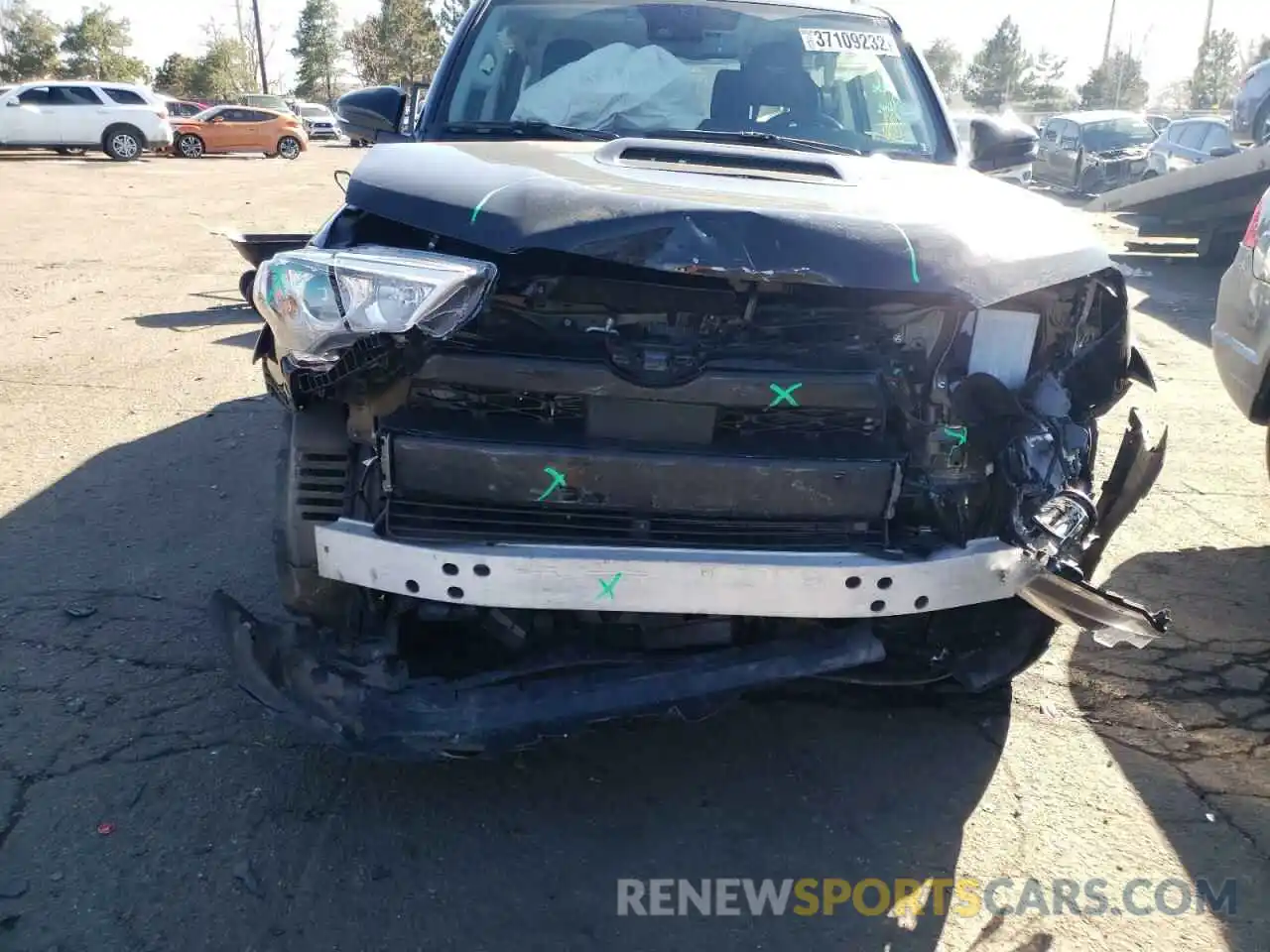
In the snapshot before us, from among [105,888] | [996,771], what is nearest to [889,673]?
[996,771]

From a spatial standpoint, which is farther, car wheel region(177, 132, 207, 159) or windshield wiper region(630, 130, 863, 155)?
car wheel region(177, 132, 207, 159)

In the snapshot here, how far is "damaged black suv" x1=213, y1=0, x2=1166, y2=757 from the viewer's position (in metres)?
2.24

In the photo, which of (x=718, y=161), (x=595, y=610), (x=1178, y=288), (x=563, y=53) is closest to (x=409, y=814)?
(x=595, y=610)

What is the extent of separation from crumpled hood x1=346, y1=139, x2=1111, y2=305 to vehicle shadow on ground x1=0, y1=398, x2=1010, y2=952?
1.25 m

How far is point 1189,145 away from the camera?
17859 millimetres

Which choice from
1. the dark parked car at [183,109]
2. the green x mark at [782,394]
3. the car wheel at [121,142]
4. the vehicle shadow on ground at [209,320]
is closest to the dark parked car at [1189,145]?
the vehicle shadow on ground at [209,320]

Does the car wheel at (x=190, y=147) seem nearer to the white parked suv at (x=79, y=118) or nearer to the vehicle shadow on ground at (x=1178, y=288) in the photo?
the white parked suv at (x=79, y=118)

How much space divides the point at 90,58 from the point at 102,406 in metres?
52.5

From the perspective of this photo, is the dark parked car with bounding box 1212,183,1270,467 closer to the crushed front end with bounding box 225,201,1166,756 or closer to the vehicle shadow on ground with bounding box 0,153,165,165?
the crushed front end with bounding box 225,201,1166,756

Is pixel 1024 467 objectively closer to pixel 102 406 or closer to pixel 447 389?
pixel 447 389

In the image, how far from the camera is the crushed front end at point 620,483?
2258mm

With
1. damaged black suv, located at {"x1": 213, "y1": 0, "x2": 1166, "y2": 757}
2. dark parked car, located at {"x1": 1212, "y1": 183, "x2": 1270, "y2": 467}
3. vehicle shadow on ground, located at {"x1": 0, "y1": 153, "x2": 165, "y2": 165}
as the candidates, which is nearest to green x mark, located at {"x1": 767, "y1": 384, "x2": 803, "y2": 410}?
damaged black suv, located at {"x1": 213, "y1": 0, "x2": 1166, "y2": 757}

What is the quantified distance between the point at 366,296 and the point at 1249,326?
147 inches

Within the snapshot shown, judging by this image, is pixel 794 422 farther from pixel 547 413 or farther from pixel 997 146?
pixel 997 146
